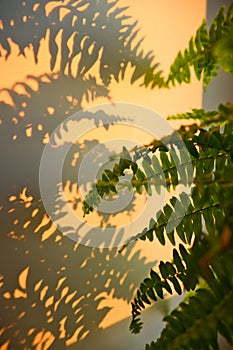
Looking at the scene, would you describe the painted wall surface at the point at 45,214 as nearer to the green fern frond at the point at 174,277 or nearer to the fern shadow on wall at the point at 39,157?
the fern shadow on wall at the point at 39,157

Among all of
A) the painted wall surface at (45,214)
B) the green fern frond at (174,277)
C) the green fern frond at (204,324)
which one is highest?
the painted wall surface at (45,214)

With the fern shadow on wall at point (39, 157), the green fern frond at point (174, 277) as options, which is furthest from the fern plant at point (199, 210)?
the fern shadow on wall at point (39, 157)

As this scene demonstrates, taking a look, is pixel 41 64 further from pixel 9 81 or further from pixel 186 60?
pixel 186 60

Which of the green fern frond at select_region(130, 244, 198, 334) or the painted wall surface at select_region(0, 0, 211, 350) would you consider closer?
the green fern frond at select_region(130, 244, 198, 334)

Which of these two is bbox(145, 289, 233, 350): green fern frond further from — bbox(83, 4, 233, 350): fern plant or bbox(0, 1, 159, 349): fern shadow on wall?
bbox(0, 1, 159, 349): fern shadow on wall

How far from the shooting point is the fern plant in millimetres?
465

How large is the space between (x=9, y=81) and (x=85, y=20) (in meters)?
0.27

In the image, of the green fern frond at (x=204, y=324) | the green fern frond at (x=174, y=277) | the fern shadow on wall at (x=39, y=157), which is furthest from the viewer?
the fern shadow on wall at (x=39, y=157)

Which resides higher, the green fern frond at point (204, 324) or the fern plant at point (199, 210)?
the fern plant at point (199, 210)

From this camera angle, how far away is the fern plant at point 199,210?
0.47 meters

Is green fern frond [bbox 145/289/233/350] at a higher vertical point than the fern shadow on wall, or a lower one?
lower

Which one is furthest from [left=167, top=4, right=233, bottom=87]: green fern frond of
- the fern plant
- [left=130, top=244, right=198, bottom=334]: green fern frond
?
[left=130, top=244, right=198, bottom=334]: green fern frond

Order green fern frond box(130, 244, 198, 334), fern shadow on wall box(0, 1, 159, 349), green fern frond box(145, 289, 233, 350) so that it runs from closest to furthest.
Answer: green fern frond box(145, 289, 233, 350) → green fern frond box(130, 244, 198, 334) → fern shadow on wall box(0, 1, 159, 349)

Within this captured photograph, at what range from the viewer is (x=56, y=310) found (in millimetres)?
1011
